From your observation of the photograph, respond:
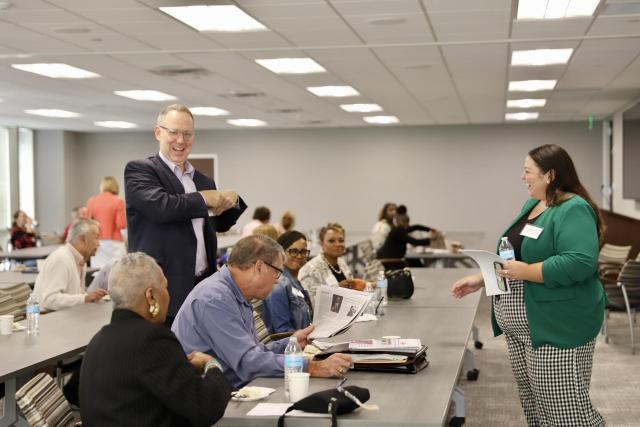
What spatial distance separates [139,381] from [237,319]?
881 millimetres

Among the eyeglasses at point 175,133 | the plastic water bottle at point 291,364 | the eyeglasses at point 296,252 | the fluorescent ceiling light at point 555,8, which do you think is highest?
the fluorescent ceiling light at point 555,8

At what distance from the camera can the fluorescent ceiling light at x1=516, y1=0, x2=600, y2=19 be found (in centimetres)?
648

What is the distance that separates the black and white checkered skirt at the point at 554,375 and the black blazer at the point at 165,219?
142 centimetres

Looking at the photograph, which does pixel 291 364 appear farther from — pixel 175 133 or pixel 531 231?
pixel 531 231

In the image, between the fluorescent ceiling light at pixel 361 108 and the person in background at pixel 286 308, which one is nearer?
the person in background at pixel 286 308

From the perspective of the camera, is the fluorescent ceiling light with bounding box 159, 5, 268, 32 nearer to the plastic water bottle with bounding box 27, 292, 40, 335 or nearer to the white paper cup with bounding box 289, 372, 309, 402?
the plastic water bottle with bounding box 27, 292, 40, 335

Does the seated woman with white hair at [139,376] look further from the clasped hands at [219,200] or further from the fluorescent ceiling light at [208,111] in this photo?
the fluorescent ceiling light at [208,111]

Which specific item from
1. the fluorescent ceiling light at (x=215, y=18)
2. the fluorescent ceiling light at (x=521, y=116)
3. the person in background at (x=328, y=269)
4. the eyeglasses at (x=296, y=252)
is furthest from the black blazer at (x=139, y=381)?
the fluorescent ceiling light at (x=521, y=116)

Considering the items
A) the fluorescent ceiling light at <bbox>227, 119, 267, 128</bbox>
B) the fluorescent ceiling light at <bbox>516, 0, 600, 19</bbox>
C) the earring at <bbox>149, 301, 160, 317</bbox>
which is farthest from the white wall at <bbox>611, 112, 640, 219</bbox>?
the earring at <bbox>149, 301, 160, 317</bbox>

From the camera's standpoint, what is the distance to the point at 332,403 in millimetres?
2559

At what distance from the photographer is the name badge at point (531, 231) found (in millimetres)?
3656

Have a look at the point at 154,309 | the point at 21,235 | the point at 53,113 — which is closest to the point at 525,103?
the point at 53,113

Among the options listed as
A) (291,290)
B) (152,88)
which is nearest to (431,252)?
(152,88)

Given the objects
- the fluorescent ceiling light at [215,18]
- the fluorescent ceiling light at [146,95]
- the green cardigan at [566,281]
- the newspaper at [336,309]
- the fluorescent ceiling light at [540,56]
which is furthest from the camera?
the fluorescent ceiling light at [146,95]
